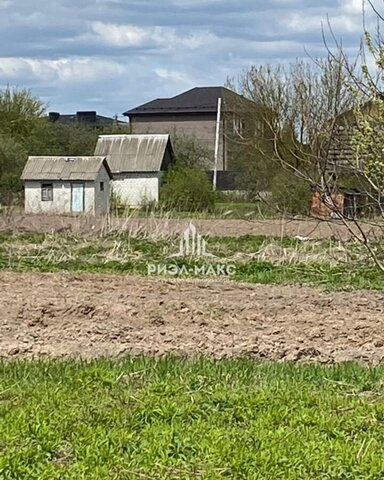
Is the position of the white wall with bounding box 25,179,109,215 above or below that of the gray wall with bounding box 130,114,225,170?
below

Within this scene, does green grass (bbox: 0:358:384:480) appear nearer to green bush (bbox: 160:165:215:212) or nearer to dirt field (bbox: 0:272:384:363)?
dirt field (bbox: 0:272:384:363)

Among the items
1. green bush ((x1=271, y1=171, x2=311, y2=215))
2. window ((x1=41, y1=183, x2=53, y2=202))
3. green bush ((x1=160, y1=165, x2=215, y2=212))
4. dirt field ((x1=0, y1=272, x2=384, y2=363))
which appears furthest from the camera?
window ((x1=41, y1=183, x2=53, y2=202))

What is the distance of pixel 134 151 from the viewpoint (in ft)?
175

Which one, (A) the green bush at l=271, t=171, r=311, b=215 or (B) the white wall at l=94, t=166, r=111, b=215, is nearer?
(A) the green bush at l=271, t=171, r=311, b=215

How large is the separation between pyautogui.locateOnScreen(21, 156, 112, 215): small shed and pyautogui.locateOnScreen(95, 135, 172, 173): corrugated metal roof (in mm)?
7278

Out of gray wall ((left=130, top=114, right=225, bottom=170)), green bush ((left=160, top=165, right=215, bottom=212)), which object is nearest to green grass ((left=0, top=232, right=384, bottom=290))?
green bush ((left=160, top=165, right=215, bottom=212))

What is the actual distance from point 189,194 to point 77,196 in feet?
19.8

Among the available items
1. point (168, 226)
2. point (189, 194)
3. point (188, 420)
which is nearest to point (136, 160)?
point (189, 194)

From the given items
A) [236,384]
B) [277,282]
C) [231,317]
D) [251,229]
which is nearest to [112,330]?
[231,317]

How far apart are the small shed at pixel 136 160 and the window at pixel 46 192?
21.5 ft

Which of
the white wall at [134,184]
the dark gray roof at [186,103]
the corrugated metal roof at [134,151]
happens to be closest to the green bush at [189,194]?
the white wall at [134,184]

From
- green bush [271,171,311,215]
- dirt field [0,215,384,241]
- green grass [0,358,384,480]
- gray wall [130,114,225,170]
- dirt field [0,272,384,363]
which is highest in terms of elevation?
gray wall [130,114,225,170]

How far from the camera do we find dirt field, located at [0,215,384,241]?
2347 centimetres

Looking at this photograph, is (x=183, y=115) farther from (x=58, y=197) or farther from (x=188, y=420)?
(x=188, y=420)
